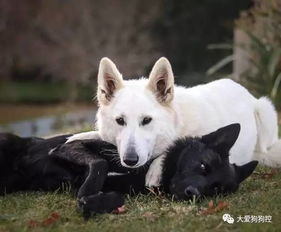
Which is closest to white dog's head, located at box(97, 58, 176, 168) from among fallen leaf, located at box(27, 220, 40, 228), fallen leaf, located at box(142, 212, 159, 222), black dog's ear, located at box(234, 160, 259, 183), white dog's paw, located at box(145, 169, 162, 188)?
white dog's paw, located at box(145, 169, 162, 188)

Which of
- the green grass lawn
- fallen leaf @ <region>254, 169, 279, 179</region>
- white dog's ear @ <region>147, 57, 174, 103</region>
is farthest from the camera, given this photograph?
fallen leaf @ <region>254, 169, 279, 179</region>

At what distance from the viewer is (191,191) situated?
12.7ft

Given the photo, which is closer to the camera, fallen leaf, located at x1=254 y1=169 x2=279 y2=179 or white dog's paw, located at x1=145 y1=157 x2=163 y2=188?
white dog's paw, located at x1=145 y1=157 x2=163 y2=188

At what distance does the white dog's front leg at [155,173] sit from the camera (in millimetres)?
4199

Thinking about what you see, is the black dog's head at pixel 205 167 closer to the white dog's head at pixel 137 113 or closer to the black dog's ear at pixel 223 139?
the black dog's ear at pixel 223 139

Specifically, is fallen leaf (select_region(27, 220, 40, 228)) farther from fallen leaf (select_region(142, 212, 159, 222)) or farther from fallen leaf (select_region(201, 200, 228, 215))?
fallen leaf (select_region(201, 200, 228, 215))

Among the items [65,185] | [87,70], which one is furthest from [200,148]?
[87,70]

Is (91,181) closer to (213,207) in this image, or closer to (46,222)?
(46,222)

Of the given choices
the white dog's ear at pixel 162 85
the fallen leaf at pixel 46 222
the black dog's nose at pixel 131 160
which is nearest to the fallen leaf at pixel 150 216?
the black dog's nose at pixel 131 160

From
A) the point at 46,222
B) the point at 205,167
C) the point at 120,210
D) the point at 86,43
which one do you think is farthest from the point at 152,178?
the point at 86,43

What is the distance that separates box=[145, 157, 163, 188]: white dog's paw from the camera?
4.20 meters

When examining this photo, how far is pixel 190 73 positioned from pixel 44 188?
18.5 m

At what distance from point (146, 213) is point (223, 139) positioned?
817 mm

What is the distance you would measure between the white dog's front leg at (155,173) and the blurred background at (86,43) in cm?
1736
